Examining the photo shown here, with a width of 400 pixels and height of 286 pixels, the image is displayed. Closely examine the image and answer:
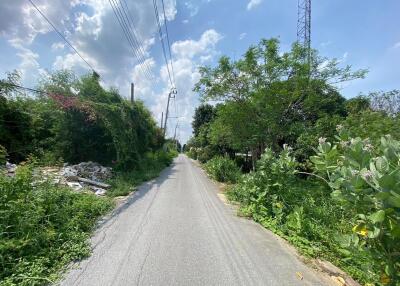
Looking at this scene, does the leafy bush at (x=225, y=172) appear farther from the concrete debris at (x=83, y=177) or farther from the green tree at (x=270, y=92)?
the concrete debris at (x=83, y=177)

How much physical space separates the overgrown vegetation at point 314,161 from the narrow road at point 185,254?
71cm

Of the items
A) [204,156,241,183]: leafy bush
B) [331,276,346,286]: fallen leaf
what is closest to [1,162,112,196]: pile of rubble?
[204,156,241,183]: leafy bush

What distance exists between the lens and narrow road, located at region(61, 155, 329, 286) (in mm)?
3512

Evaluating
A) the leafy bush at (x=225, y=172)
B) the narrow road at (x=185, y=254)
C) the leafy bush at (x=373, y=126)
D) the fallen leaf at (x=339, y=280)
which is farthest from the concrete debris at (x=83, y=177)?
the leafy bush at (x=373, y=126)

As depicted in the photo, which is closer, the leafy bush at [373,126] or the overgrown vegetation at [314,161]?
the overgrown vegetation at [314,161]

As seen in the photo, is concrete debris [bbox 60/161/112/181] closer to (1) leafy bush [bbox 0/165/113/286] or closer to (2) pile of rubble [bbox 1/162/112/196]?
(2) pile of rubble [bbox 1/162/112/196]

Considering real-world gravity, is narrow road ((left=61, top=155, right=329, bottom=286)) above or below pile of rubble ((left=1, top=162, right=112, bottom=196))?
below

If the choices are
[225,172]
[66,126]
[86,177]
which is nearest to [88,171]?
[86,177]

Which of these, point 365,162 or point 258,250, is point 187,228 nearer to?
point 258,250

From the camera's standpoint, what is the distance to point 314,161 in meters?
3.42

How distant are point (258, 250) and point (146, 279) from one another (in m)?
2.29

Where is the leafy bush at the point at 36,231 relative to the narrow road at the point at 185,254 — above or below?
above

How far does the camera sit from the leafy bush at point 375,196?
2375 mm

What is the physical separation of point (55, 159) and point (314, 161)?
1206 cm
